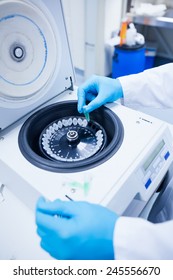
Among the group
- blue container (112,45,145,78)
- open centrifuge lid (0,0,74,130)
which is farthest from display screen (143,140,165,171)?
blue container (112,45,145,78)

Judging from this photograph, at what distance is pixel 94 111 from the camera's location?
0.93 metres

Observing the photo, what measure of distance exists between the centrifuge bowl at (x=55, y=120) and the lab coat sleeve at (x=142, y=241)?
20cm

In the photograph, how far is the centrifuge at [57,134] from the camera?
628 millimetres

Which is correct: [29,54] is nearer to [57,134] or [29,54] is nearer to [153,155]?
[57,134]

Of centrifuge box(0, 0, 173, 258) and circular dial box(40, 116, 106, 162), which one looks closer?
centrifuge box(0, 0, 173, 258)

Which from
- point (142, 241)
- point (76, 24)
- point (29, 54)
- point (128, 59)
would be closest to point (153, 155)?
point (142, 241)

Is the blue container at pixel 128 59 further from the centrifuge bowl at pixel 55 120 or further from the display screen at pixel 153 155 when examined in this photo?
the display screen at pixel 153 155

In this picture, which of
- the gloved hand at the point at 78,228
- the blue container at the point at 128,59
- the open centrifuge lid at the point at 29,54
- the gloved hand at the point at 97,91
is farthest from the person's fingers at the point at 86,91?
the blue container at the point at 128,59

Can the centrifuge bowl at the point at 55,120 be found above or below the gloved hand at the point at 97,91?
below

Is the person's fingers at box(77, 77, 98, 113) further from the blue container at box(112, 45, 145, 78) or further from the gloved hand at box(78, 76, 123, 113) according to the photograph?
the blue container at box(112, 45, 145, 78)

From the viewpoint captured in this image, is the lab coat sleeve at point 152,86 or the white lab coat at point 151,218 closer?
the white lab coat at point 151,218

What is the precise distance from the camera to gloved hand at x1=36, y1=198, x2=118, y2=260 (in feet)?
1.85

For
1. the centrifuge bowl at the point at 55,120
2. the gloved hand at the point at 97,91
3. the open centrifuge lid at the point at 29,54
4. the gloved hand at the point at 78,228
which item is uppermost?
the open centrifuge lid at the point at 29,54
